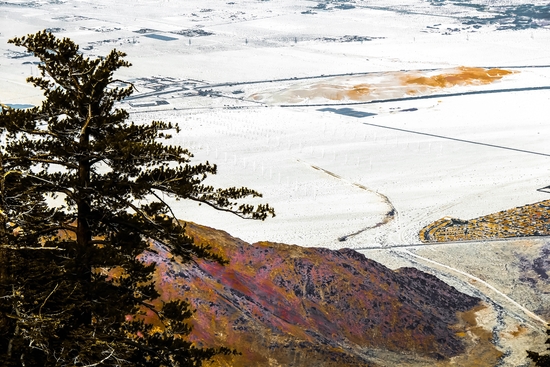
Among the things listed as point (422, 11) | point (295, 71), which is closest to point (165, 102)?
point (295, 71)

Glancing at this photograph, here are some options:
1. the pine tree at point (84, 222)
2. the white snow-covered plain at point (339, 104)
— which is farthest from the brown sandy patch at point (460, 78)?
the pine tree at point (84, 222)

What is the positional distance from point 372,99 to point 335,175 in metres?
27.5

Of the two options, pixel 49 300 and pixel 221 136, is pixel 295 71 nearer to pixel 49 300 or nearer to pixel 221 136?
pixel 221 136

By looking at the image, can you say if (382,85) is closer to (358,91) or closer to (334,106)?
(358,91)

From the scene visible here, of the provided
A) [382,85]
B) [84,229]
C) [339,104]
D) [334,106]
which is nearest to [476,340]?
[84,229]

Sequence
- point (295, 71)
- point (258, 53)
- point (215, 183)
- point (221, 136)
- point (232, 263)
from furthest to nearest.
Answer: point (258, 53) → point (295, 71) → point (221, 136) → point (215, 183) → point (232, 263)

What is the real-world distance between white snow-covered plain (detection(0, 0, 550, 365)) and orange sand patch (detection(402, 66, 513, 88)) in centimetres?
99

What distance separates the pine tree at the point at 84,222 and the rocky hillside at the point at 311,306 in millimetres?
11584

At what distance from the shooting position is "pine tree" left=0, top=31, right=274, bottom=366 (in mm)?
12016

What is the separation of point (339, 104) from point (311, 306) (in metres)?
49.0

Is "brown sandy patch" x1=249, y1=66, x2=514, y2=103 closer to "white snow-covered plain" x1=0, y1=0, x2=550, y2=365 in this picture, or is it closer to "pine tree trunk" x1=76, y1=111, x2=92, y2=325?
"white snow-covered plain" x1=0, y1=0, x2=550, y2=365

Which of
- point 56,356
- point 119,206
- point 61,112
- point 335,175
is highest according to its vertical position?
point 61,112

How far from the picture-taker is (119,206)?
13.3 meters

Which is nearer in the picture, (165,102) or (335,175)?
(335,175)
